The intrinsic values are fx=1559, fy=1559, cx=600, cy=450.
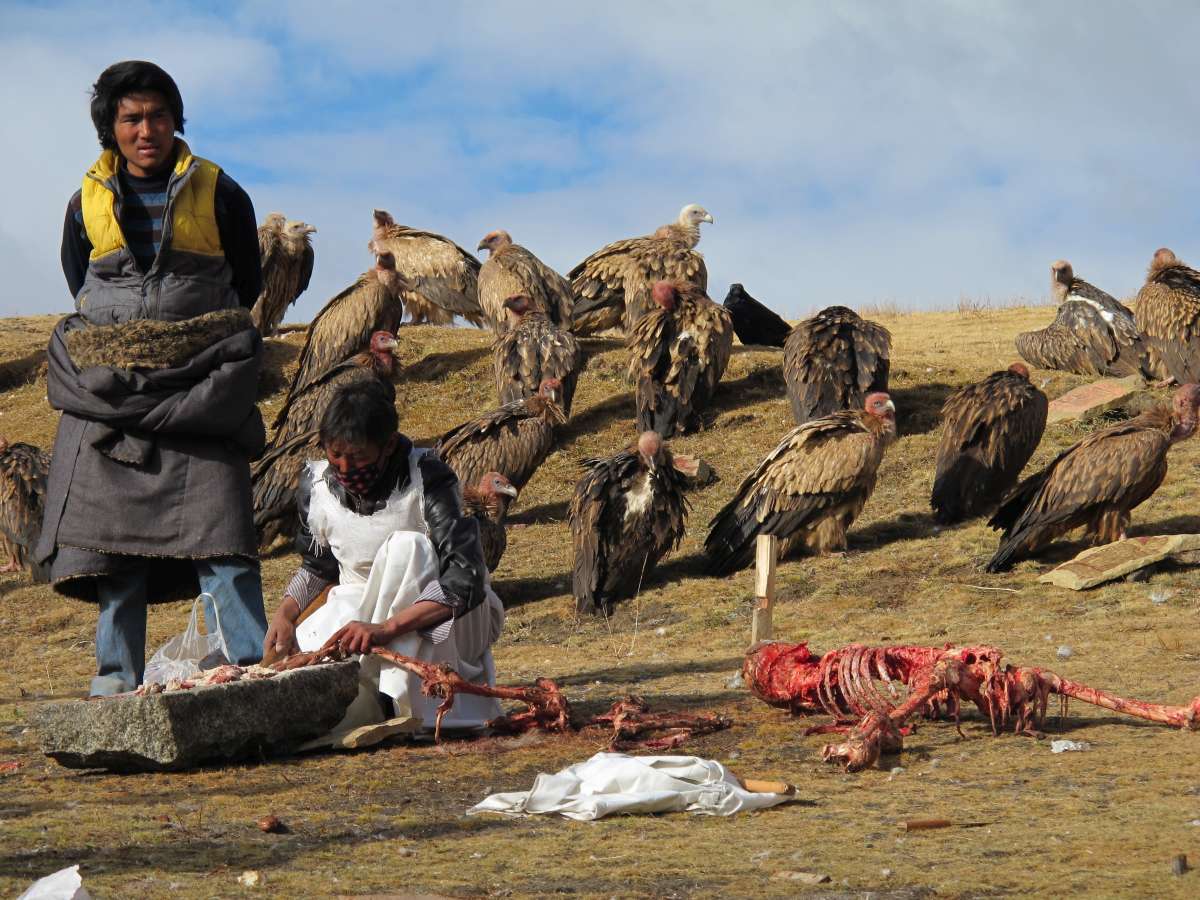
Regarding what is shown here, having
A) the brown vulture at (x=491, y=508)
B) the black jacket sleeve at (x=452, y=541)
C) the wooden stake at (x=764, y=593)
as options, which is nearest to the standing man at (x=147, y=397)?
the black jacket sleeve at (x=452, y=541)

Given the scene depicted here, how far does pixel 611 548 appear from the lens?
11.2 metres

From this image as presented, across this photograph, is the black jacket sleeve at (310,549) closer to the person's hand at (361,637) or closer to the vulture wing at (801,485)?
the person's hand at (361,637)

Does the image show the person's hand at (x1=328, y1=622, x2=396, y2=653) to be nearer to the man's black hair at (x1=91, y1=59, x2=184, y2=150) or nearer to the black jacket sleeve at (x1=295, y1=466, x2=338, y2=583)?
the black jacket sleeve at (x1=295, y1=466, x2=338, y2=583)

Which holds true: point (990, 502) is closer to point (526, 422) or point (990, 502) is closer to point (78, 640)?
point (526, 422)

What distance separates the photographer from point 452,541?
5.41 m

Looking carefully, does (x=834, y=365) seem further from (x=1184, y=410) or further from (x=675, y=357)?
(x=1184, y=410)

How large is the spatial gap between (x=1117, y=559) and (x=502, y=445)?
5.42 meters

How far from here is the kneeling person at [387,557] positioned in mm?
5297

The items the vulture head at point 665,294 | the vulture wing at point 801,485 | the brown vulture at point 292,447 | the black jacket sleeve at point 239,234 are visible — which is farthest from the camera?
the vulture head at point 665,294

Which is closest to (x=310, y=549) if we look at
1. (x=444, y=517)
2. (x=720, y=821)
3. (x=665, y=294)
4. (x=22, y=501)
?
(x=444, y=517)

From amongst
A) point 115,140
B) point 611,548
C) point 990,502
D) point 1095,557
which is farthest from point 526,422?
point 115,140

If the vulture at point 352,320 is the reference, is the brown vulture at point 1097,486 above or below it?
below

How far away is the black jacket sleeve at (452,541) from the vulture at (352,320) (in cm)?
1112

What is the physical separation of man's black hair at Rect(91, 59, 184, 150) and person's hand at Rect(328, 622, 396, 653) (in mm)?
2077
